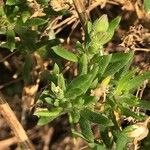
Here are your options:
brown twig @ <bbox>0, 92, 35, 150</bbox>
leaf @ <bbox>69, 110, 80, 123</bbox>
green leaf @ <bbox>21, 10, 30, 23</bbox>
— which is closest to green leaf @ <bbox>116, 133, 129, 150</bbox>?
leaf @ <bbox>69, 110, 80, 123</bbox>

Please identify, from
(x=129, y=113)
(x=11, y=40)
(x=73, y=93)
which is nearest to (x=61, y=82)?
(x=73, y=93)

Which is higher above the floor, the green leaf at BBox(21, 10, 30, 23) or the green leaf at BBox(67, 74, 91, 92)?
the green leaf at BBox(21, 10, 30, 23)

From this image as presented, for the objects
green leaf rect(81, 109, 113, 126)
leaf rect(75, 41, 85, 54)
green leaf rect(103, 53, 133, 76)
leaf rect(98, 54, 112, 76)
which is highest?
leaf rect(75, 41, 85, 54)

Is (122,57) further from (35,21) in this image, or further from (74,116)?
(35,21)

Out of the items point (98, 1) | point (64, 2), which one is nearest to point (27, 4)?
point (64, 2)

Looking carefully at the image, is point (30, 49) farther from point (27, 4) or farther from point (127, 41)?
point (127, 41)

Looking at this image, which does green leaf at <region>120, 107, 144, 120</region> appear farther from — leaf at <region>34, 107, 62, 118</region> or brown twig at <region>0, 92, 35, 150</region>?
brown twig at <region>0, 92, 35, 150</region>

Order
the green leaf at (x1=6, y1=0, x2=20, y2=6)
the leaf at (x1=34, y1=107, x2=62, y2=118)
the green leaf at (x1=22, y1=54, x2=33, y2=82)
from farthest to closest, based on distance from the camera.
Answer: the green leaf at (x1=22, y1=54, x2=33, y2=82) < the green leaf at (x1=6, y1=0, x2=20, y2=6) < the leaf at (x1=34, y1=107, x2=62, y2=118)

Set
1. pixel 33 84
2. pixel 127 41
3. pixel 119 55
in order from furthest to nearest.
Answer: pixel 33 84, pixel 127 41, pixel 119 55
